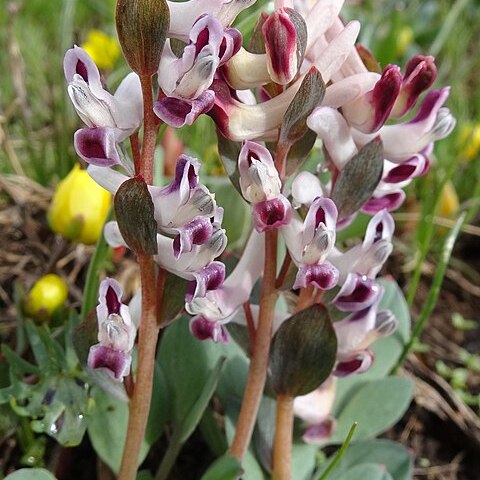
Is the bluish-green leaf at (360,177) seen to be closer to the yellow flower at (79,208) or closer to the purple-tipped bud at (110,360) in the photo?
the purple-tipped bud at (110,360)

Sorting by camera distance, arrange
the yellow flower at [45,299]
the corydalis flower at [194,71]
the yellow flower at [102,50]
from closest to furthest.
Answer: the corydalis flower at [194,71]
the yellow flower at [45,299]
the yellow flower at [102,50]

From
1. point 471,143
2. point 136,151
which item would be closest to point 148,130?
point 136,151

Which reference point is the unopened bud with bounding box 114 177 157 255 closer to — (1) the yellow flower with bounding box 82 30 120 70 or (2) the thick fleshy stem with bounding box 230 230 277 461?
(2) the thick fleshy stem with bounding box 230 230 277 461

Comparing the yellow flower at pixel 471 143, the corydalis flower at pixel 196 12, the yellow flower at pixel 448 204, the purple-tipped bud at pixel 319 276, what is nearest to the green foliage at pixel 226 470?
the purple-tipped bud at pixel 319 276

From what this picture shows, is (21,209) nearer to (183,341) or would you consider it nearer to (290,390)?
(183,341)

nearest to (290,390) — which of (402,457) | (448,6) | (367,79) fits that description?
(402,457)

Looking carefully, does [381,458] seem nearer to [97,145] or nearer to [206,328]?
[206,328]
